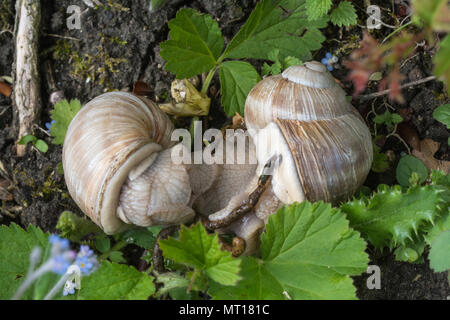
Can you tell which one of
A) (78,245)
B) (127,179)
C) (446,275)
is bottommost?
(446,275)

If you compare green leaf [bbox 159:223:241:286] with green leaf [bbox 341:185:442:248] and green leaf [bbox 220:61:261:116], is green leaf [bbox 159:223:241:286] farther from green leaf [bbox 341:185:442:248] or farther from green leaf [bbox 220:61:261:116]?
green leaf [bbox 220:61:261:116]

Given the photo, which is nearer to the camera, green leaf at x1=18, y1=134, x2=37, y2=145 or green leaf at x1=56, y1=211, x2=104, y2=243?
green leaf at x1=56, y1=211, x2=104, y2=243

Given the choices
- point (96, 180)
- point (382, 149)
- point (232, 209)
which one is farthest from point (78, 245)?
point (382, 149)

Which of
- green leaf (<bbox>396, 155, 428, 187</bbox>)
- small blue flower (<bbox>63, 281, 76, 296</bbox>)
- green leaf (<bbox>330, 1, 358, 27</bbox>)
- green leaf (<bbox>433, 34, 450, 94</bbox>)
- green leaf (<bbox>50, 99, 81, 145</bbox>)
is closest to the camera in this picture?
green leaf (<bbox>433, 34, 450, 94</bbox>)

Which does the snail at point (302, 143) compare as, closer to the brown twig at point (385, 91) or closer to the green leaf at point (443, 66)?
the brown twig at point (385, 91)

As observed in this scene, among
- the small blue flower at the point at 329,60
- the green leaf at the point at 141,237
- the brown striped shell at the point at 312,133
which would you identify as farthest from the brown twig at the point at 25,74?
the small blue flower at the point at 329,60

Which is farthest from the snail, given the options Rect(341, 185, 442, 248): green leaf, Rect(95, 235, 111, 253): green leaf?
Rect(95, 235, 111, 253): green leaf

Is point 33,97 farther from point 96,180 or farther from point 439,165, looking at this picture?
point 439,165

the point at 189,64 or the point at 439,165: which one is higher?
the point at 189,64
